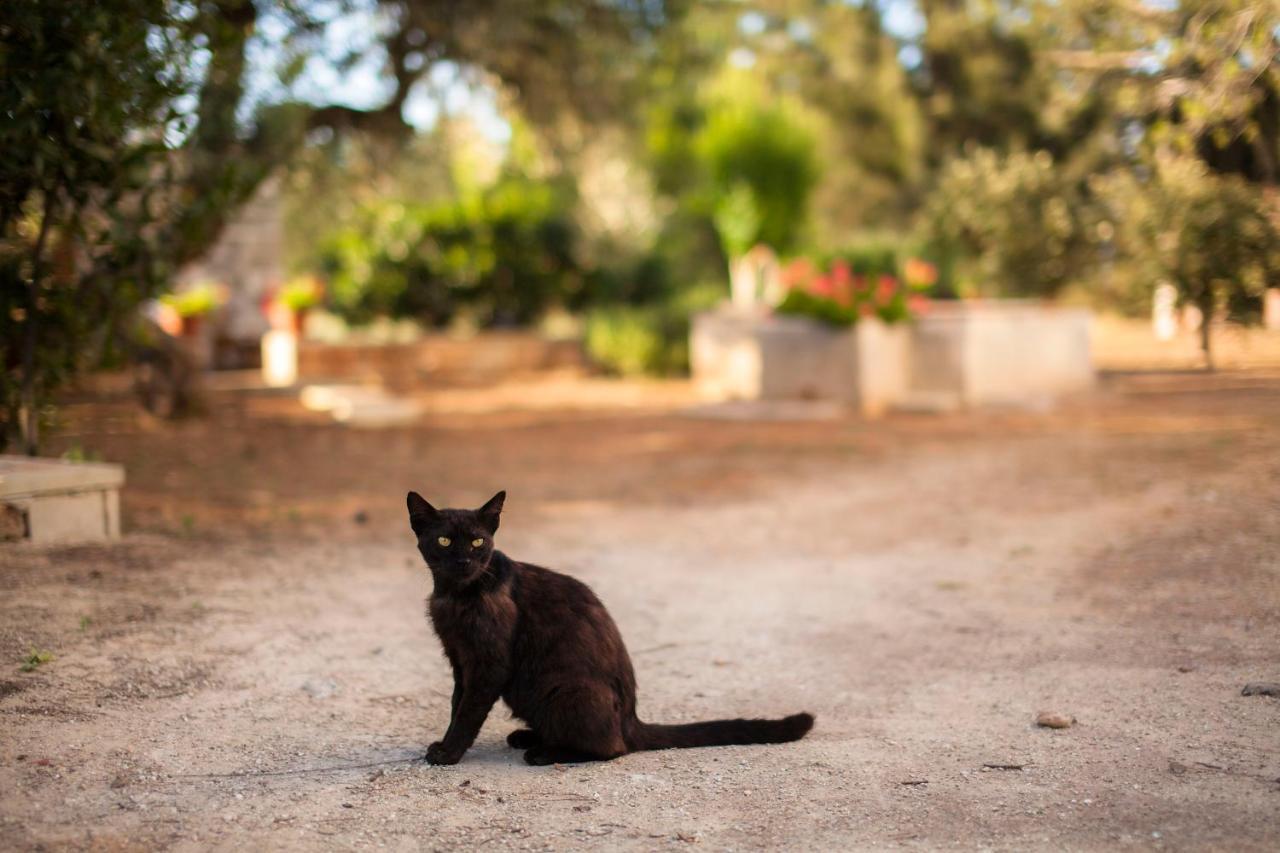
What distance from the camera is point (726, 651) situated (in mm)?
5844

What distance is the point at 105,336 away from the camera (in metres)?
8.17

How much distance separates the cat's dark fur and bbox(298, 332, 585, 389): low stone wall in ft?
48.2

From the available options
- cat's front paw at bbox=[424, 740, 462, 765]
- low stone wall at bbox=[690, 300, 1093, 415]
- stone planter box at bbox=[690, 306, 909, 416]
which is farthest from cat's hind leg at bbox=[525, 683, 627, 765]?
low stone wall at bbox=[690, 300, 1093, 415]

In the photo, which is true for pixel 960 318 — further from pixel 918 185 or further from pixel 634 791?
pixel 918 185

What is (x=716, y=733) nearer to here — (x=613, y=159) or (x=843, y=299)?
(x=843, y=299)

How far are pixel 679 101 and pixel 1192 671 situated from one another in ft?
74.6

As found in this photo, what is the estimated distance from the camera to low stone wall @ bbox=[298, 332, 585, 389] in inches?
760

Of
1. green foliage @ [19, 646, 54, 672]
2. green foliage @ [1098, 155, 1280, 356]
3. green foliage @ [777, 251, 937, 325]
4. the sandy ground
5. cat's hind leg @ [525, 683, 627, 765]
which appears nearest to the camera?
the sandy ground

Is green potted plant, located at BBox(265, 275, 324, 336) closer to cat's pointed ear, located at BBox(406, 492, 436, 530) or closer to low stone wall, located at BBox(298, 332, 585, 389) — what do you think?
low stone wall, located at BBox(298, 332, 585, 389)

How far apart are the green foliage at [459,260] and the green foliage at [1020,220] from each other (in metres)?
8.17

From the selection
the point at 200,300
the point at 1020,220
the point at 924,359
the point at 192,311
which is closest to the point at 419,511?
the point at 1020,220

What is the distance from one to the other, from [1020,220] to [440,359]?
10200 millimetres

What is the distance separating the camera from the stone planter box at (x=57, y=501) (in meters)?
6.46

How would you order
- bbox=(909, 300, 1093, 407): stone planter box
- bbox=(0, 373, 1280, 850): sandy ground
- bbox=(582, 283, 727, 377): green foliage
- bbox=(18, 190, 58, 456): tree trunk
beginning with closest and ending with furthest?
bbox=(0, 373, 1280, 850): sandy ground, bbox=(18, 190, 58, 456): tree trunk, bbox=(909, 300, 1093, 407): stone planter box, bbox=(582, 283, 727, 377): green foliage
